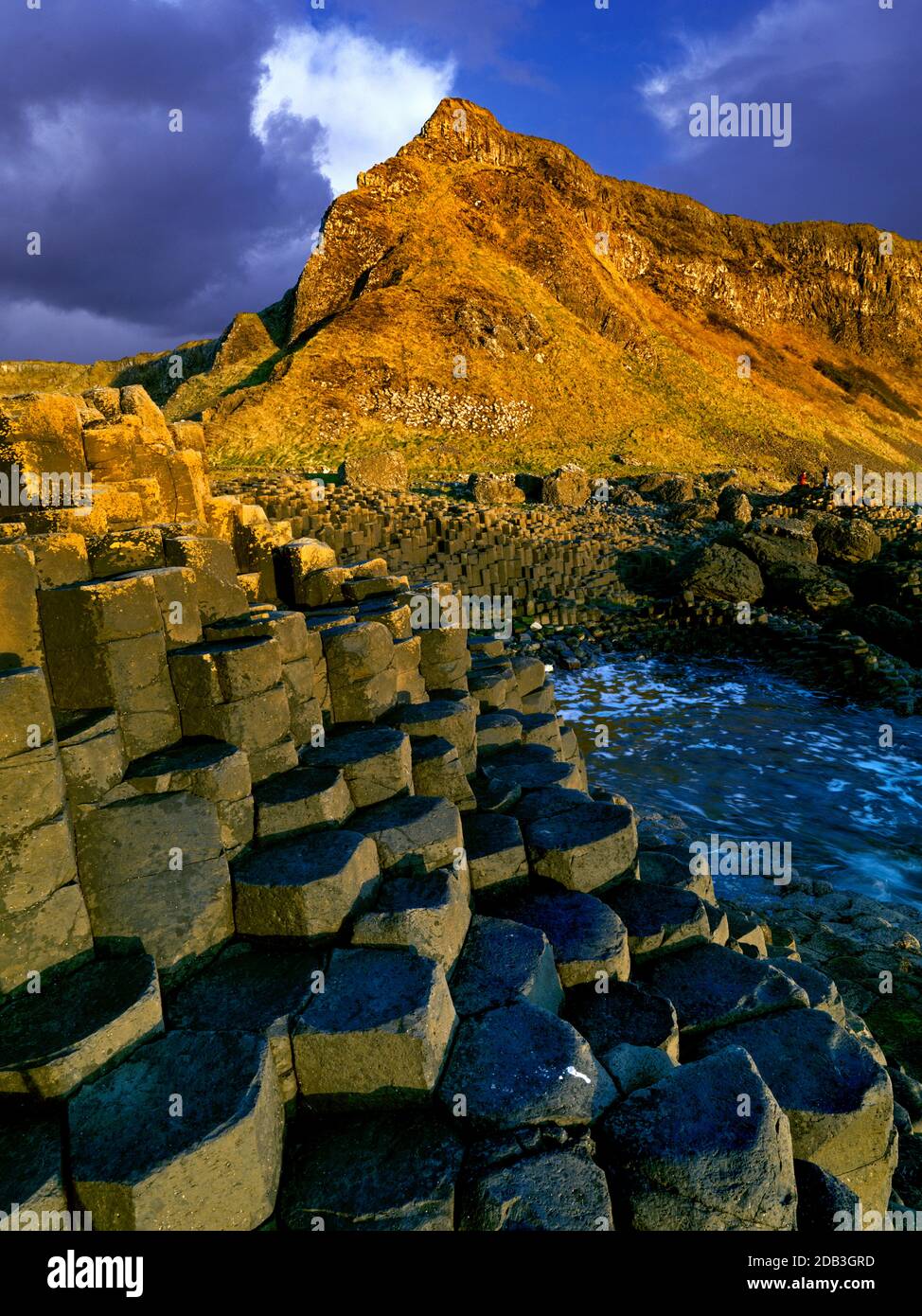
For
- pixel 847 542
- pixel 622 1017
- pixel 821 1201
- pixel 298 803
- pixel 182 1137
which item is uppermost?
pixel 847 542

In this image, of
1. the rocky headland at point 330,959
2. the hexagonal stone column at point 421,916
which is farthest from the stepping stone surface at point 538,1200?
the hexagonal stone column at point 421,916

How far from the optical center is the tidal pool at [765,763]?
30.9 feet

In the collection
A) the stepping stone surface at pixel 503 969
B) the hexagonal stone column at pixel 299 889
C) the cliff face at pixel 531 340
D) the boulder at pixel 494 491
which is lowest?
the stepping stone surface at pixel 503 969

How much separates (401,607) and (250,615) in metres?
1.95

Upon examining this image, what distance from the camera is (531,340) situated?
197 feet

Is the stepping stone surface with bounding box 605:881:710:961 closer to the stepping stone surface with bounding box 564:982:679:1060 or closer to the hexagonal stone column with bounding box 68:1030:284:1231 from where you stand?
the stepping stone surface with bounding box 564:982:679:1060

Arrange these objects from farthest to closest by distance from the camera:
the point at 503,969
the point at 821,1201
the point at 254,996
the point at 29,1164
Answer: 1. the point at 503,969
2. the point at 254,996
3. the point at 821,1201
4. the point at 29,1164

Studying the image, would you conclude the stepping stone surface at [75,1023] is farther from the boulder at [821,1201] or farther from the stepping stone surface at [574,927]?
the boulder at [821,1201]

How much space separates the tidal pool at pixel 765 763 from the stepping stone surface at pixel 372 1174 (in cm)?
584

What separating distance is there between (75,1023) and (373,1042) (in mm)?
1218

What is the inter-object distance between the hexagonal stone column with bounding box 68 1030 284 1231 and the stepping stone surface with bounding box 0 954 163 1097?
90 millimetres

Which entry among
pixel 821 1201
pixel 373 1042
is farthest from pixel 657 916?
pixel 373 1042

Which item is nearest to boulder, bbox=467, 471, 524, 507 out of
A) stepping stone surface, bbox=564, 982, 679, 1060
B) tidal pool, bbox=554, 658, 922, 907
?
tidal pool, bbox=554, 658, 922, 907

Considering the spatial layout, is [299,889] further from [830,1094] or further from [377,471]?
[377,471]
